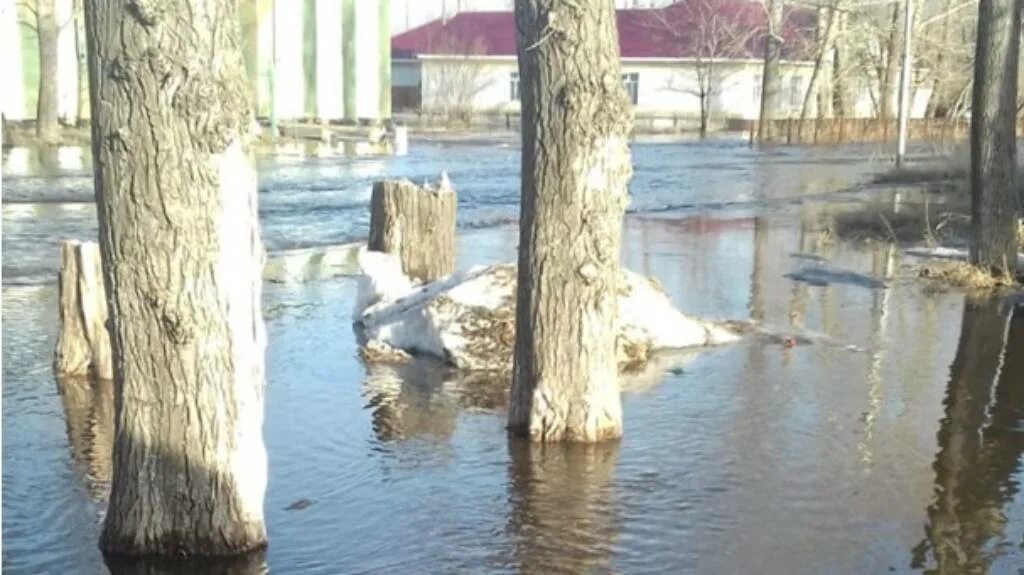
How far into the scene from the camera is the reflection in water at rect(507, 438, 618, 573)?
5070mm

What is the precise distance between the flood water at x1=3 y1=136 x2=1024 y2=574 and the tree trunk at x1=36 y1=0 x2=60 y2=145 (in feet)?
102

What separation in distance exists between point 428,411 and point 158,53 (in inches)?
136

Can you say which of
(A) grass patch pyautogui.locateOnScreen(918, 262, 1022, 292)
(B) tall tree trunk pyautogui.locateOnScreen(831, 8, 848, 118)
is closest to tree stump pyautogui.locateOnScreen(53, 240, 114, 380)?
(A) grass patch pyautogui.locateOnScreen(918, 262, 1022, 292)

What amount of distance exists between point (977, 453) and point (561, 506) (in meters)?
2.38

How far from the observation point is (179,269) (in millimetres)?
4645

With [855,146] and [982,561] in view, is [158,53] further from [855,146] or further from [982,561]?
[855,146]

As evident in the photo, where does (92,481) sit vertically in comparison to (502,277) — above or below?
below

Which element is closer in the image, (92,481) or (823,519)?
(823,519)

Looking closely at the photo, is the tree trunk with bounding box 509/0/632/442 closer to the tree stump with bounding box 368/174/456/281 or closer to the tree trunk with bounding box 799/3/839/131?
the tree stump with bounding box 368/174/456/281

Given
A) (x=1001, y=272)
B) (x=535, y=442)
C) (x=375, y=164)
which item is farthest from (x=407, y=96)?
(x=535, y=442)

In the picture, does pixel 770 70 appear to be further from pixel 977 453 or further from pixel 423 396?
pixel 977 453

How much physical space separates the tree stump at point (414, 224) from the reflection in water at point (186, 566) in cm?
592

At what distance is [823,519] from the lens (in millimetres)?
5586

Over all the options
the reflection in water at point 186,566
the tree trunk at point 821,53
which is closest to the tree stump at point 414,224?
the reflection in water at point 186,566
